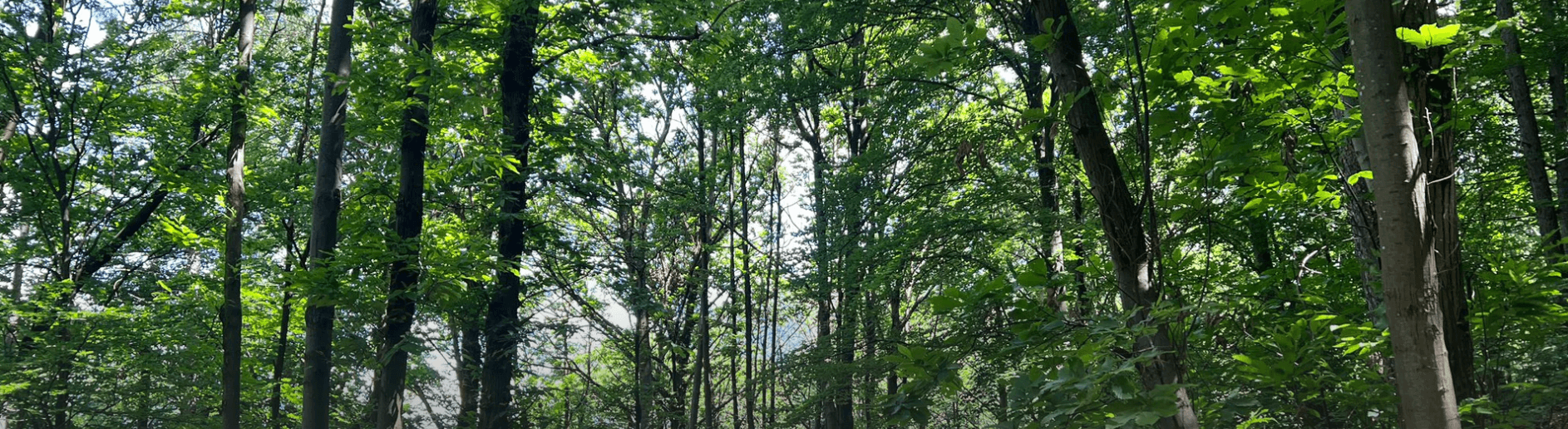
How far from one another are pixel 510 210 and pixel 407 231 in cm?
212

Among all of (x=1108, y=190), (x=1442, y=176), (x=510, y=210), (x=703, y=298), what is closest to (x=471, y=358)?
(x=510, y=210)

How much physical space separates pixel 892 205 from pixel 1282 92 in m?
8.59

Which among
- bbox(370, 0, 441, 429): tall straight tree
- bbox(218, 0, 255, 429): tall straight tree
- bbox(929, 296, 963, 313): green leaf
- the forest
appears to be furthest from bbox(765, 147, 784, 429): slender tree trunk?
bbox(929, 296, 963, 313): green leaf

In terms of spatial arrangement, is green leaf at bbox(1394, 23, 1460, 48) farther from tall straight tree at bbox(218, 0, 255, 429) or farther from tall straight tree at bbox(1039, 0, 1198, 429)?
tall straight tree at bbox(218, 0, 255, 429)

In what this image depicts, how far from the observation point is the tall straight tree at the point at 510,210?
963 centimetres

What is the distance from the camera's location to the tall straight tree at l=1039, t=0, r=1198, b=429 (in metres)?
2.36

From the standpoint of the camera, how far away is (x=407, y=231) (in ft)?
25.9

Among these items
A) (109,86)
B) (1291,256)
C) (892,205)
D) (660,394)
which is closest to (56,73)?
(109,86)

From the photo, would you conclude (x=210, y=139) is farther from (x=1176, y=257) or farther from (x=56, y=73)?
(x=1176, y=257)

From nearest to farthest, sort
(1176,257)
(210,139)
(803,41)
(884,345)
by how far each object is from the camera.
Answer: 1. (1176,257)
2. (803,41)
3. (884,345)
4. (210,139)

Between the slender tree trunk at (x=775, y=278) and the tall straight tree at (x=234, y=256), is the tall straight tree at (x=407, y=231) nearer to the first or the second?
the tall straight tree at (x=234, y=256)

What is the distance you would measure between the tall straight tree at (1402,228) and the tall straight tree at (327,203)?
7.68m

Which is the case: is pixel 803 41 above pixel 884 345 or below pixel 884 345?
above

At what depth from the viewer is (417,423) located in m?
14.8
